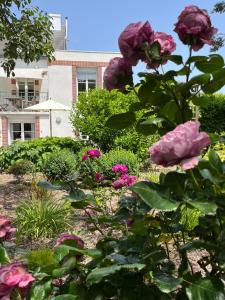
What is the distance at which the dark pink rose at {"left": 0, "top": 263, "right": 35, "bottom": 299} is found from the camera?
3.96 ft

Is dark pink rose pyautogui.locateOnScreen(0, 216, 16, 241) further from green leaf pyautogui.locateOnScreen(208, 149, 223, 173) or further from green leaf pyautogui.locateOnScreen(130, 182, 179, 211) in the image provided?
green leaf pyautogui.locateOnScreen(208, 149, 223, 173)

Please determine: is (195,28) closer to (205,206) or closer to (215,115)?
(205,206)

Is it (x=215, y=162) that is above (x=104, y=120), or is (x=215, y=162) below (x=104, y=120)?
below

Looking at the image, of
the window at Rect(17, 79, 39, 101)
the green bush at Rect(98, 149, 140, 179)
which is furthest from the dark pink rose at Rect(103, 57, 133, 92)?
the window at Rect(17, 79, 39, 101)

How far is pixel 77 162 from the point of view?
1032 centimetres

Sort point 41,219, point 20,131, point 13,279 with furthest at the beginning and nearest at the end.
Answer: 1. point 20,131
2. point 41,219
3. point 13,279

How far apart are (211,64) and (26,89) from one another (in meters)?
28.2

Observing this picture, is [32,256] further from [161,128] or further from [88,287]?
[161,128]

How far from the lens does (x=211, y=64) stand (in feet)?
4.41

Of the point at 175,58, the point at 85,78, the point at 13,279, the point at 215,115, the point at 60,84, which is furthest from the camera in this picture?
the point at 85,78

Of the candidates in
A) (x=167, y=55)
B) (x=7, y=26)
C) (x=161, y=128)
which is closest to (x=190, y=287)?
(x=161, y=128)

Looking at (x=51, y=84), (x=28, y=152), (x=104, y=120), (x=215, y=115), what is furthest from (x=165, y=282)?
(x=51, y=84)

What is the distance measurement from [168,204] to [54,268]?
483 mm

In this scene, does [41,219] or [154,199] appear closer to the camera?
[154,199]
